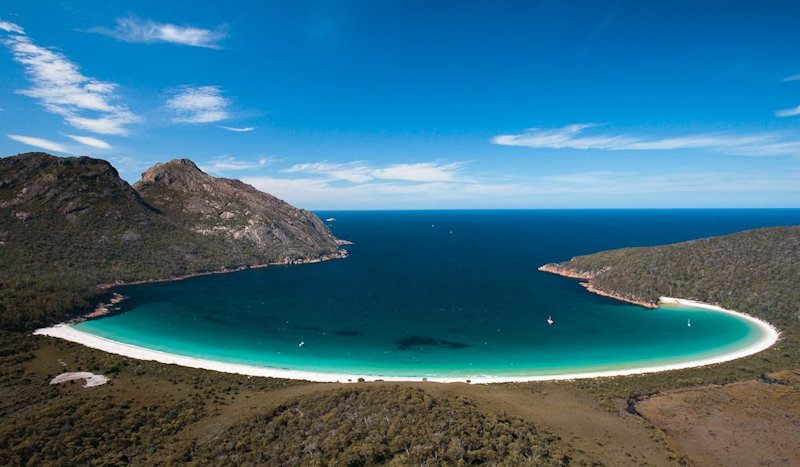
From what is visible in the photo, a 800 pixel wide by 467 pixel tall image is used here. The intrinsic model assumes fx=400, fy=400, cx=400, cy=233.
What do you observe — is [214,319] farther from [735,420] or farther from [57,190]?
[57,190]

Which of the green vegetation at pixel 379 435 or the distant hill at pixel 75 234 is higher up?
the distant hill at pixel 75 234

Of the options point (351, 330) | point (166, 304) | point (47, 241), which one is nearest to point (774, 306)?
point (351, 330)

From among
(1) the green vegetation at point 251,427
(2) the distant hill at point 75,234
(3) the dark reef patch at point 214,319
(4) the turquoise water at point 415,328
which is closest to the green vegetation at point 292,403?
(1) the green vegetation at point 251,427

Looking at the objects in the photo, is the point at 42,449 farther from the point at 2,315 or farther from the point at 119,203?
the point at 119,203

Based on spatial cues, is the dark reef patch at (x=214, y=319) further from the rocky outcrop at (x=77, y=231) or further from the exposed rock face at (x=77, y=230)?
the exposed rock face at (x=77, y=230)

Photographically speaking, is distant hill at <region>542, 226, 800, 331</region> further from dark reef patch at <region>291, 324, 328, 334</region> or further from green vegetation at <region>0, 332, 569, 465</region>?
dark reef patch at <region>291, 324, 328, 334</region>

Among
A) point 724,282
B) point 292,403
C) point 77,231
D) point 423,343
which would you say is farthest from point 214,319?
point 724,282

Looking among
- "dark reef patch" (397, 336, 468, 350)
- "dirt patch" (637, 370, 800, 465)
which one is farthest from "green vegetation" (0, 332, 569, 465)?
"dark reef patch" (397, 336, 468, 350)
